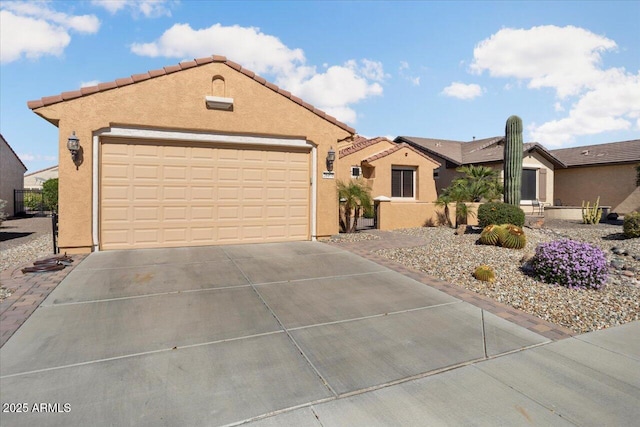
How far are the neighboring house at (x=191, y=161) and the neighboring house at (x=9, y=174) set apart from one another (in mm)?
17577

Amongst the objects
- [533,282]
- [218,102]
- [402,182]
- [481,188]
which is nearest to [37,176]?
[402,182]

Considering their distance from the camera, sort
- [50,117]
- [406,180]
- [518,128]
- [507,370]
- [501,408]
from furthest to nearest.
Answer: [406,180] < [518,128] < [50,117] < [507,370] < [501,408]

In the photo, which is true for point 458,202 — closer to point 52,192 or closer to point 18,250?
point 18,250

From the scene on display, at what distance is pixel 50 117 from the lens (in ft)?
26.8

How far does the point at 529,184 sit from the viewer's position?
22.8m

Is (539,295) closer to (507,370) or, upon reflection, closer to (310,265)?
(507,370)

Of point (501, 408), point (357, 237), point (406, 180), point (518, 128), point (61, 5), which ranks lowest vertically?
point (501, 408)

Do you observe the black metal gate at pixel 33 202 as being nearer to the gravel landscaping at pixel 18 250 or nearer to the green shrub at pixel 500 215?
the gravel landscaping at pixel 18 250

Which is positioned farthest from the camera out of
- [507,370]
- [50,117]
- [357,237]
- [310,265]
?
[357,237]

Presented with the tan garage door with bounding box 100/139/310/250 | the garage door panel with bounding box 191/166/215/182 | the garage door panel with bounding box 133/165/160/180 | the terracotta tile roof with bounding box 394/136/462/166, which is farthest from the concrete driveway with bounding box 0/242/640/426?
the terracotta tile roof with bounding box 394/136/462/166

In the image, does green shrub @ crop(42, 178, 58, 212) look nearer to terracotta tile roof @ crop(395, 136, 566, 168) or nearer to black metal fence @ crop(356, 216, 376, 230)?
black metal fence @ crop(356, 216, 376, 230)

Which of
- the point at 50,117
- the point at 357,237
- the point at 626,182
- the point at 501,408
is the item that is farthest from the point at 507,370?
the point at 626,182

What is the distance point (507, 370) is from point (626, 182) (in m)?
25.7

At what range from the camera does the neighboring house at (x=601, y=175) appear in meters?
22.2
